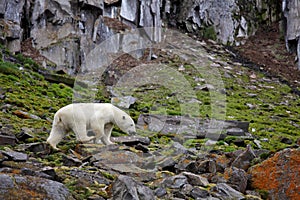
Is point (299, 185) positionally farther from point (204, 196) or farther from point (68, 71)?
point (68, 71)

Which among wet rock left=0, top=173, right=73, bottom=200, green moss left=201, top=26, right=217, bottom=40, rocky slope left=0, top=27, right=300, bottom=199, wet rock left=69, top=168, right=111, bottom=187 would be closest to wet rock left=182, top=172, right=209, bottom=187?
rocky slope left=0, top=27, right=300, bottom=199

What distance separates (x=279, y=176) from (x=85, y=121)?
17.8ft

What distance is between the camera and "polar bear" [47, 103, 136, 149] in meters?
11.1

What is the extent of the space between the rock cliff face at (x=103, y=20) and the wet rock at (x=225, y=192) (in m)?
28.1

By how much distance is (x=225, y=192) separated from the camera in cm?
783

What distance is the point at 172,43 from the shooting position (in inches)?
1991

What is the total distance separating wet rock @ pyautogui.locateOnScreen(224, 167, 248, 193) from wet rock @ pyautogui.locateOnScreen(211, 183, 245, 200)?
29cm

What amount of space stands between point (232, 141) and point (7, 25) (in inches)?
929

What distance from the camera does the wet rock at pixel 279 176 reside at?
7.98 m

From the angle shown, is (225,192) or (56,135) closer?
(225,192)

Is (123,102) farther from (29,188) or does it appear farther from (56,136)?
(29,188)

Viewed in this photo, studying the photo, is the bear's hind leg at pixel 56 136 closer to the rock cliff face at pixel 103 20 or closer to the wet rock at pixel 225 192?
the wet rock at pixel 225 192

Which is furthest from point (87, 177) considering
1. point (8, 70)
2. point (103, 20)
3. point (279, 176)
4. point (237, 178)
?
point (103, 20)

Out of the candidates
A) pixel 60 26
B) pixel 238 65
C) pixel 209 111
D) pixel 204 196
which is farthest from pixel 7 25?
pixel 204 196
